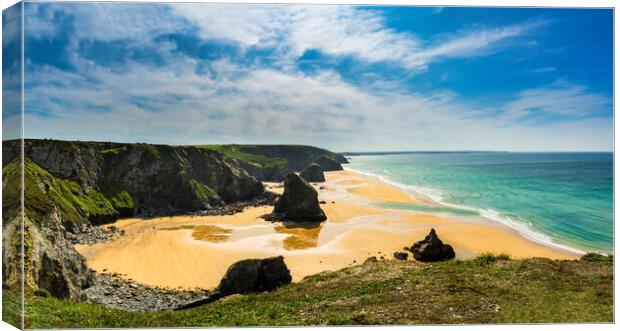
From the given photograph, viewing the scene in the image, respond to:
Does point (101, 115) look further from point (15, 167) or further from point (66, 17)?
point (15, 167)

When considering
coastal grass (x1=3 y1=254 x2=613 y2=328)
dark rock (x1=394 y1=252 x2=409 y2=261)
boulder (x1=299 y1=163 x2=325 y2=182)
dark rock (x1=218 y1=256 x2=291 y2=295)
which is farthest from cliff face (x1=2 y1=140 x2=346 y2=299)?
dark rock (x1=394 y1=252 x2=409 y2=261)

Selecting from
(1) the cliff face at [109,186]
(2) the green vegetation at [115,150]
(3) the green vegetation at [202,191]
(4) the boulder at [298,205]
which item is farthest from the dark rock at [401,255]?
(2) the green vegetation at [115,150]

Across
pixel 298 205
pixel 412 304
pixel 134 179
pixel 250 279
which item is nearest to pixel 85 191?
pixel 134 179

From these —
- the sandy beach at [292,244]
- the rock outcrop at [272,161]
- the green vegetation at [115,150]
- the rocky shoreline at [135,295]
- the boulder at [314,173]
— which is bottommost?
the rocky shoreline at [135,295]

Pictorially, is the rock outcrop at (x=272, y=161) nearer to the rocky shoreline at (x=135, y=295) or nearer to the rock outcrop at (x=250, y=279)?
the rocky shoreline at (x=135, y=295)

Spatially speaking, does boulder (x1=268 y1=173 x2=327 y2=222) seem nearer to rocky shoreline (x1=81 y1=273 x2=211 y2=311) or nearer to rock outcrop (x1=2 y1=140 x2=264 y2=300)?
rock outcrop (x1=2 y1=140 x2=264 y2=300)

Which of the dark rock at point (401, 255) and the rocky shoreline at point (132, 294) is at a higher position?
the dark rock at point (401, 255)
